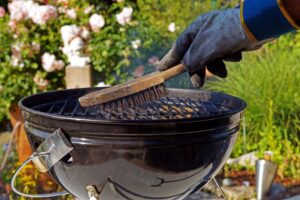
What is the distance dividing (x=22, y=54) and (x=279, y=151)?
2158 millimetres

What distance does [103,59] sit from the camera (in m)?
4.02

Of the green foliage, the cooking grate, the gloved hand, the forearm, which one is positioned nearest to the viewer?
the forearm

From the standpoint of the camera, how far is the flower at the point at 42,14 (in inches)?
151

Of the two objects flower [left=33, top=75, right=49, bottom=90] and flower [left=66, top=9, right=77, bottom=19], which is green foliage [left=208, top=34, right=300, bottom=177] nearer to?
flower [left=66, top=9, right=77, bottom=19]

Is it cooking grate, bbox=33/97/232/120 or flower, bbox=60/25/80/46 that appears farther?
flower, bbox=60/25/80/46

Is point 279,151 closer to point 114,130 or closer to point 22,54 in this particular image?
point 22,54

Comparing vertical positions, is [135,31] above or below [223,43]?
below

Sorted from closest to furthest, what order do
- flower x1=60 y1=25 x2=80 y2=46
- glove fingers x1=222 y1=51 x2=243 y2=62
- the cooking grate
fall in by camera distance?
1. glove fingers x1=222 y1=51 x2=243 y2=62
2. the cooking grate
3. flower x1=60 y1=25 x2=80 y2=46

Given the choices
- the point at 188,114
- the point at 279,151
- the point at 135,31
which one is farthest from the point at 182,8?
the point at 188,114

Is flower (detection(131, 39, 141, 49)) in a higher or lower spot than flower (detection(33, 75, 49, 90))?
higher

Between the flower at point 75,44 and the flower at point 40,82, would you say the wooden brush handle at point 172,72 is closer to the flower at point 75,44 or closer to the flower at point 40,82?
the flower at point 75,44

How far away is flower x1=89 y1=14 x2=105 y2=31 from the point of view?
13.0 ft

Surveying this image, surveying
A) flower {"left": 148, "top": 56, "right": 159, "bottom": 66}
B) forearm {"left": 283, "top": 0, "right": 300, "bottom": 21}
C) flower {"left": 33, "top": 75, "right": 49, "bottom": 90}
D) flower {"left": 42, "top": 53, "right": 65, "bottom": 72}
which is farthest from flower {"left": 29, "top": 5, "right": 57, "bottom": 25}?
forearm {"left": 283, "top": 0, "right": 300, "bottom": 21}

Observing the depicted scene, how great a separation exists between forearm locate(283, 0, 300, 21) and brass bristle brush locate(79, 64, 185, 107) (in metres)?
0.48
